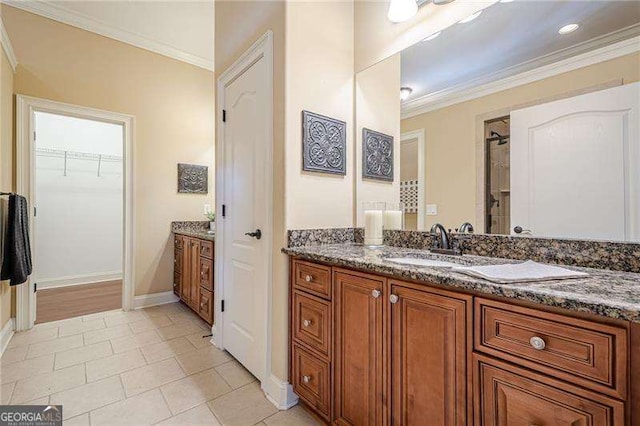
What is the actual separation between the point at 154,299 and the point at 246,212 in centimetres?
219

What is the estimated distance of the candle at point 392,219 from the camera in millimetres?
1817

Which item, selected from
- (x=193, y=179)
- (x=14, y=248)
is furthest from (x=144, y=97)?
(x=14, y=248)

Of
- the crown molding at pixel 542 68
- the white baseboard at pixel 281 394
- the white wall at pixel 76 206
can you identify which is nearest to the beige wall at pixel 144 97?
the white wall at pixel 76 206

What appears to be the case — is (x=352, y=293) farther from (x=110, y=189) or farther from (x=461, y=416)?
(x=110, y=189)

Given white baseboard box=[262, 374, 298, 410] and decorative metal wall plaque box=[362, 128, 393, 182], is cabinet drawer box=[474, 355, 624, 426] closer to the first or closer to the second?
white baseboard box=[262, 374, 298, 410]

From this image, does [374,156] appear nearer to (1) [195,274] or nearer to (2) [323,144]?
(2) [323,144]

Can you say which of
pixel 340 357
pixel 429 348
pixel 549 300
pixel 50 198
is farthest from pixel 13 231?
pixel 549 300

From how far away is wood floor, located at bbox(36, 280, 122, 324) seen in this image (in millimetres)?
3068

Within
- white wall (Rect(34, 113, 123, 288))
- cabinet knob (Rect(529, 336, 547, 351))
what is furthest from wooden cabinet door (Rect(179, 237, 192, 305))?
cabinet knob (Rect(529, 336, 547, 351))

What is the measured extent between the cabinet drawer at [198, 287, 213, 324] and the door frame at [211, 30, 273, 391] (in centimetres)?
21

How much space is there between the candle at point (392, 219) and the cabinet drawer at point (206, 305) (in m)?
1.68

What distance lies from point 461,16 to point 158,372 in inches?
110

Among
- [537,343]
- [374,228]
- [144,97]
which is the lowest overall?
[537,343]

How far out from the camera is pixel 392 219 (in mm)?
1832
